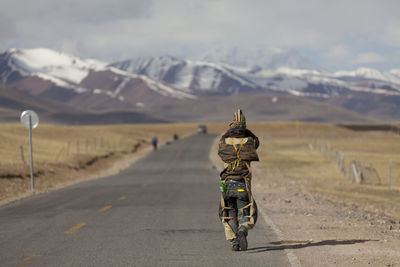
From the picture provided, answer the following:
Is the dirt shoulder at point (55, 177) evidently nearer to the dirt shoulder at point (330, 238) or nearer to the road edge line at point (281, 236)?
the road edge line at point (281, 236)

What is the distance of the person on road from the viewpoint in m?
9.82

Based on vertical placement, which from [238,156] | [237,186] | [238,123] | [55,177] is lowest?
[55,177]

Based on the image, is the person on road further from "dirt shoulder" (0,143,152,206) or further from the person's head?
"dirt shoulder" (0,143,152,206)

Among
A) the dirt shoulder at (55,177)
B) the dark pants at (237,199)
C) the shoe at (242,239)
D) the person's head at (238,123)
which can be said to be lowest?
the dirt shoulder at (55,177)

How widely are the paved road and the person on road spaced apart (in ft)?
1.39

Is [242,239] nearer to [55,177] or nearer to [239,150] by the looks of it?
[239,150]

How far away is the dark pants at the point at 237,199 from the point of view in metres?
9.82

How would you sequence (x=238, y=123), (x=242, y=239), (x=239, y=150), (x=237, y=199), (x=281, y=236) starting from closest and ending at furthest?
1. (x=242, y=239)
2. (x=237, y=199)
3. (x=239, y=150)
4. (x=238, y=123)
5. (x=281, y=236)

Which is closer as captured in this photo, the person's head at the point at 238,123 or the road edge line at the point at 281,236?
the road edge line at the point at 281,236

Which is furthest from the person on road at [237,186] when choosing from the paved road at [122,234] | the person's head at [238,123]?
the paved road at [122,234]

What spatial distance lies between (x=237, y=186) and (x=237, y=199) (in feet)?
0.79

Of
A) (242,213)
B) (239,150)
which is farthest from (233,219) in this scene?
(239,150)

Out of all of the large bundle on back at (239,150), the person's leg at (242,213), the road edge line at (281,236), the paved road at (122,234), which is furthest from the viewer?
the large bundle on back at (239,150)

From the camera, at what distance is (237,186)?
→ 9852 millimetres
